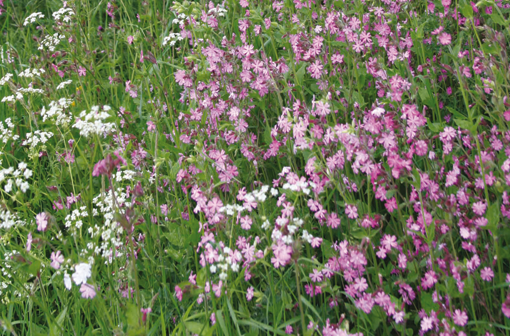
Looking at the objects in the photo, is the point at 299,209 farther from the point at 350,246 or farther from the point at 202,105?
the point at 202,105

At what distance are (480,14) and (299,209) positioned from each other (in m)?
1.47

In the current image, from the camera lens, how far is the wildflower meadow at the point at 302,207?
1903mm

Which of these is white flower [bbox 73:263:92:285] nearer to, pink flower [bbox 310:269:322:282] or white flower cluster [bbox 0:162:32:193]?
white flower cluster [bbox 0:162:32:193]

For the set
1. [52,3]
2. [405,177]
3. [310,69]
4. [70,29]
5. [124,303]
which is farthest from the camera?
[52,3]

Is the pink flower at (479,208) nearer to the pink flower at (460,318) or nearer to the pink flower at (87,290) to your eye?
the pink flower at (460,318)

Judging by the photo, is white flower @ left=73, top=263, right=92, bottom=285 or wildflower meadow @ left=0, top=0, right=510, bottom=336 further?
wildflower meadow @ left=0, top=0, right=510, bottom=336

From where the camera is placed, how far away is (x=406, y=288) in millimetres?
1984

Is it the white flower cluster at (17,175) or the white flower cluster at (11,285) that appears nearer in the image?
the white flower cluster at (17,175)

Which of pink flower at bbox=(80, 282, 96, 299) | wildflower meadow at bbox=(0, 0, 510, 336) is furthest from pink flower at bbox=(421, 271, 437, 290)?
pink flower at bbox=(80, 282, 96, 299)

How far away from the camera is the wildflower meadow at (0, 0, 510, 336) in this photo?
190 cm

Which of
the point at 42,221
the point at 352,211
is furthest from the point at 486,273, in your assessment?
the point at 42,221

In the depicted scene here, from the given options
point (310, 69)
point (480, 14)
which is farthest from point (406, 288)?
point (480, 14)

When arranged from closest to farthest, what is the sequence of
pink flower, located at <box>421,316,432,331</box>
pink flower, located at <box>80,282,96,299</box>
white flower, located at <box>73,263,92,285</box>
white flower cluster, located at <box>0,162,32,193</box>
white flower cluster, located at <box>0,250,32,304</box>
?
white flower, located at <box>73,263,92,285</box> < pink flower, located at <box>80,282,96,299</box> < pink flower, located at <box>421,316,432,331</box> < white flower cluster, located at <box>0,162,32,193</box> < white flower cluster, located at <box>0,250,32,304</box>

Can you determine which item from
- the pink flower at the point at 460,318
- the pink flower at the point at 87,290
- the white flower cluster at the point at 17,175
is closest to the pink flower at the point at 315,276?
the pink flower at the point at 460,318
